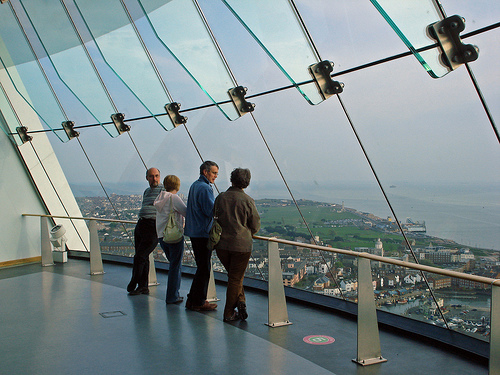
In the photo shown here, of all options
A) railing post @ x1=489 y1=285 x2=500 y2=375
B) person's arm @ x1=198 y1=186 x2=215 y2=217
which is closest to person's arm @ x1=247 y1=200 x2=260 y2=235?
person's arm @ x1=198 y1=186 x2=215 y2=217

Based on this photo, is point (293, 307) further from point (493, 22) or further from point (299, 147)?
point (493, 22)

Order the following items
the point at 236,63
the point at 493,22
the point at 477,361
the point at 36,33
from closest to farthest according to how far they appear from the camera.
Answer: the point at 477,361, the point at 493,22, the point at 236,63, the point at 36,33

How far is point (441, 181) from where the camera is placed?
5.36 metres

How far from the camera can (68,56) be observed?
931 centimetres

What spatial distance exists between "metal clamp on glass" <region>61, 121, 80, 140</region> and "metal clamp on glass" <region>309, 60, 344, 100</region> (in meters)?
6.26

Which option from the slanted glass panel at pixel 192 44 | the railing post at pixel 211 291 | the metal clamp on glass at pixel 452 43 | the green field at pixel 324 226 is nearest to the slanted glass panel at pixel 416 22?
the metal clamp on glass at pixel 452 43

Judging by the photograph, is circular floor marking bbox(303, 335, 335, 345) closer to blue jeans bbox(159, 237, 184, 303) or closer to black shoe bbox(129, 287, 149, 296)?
blue jeans bbox(159, 237, 184, 303)

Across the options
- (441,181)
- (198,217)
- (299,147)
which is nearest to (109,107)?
(299,147)

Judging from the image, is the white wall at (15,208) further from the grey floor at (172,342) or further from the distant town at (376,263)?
the grey floor at (172,342)

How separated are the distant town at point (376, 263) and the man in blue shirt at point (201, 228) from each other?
596 mm

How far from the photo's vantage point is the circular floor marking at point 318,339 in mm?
4238

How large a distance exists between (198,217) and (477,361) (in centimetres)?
287

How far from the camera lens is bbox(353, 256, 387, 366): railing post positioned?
12.3ft

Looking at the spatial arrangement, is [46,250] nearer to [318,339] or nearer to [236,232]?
[236,232]
